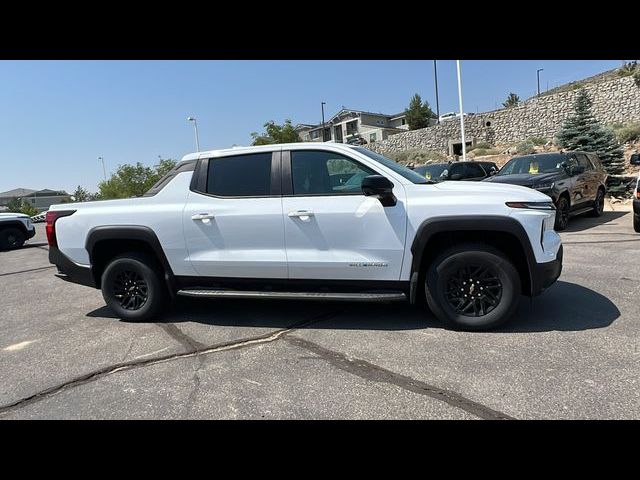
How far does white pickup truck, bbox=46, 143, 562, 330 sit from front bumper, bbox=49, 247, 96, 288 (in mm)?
15

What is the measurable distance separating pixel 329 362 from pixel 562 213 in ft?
26.1

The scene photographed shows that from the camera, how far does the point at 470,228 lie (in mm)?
3686

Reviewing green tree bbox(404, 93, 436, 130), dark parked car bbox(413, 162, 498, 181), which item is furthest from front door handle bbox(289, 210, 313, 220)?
green tree bbox(404, 93, 436, 130)

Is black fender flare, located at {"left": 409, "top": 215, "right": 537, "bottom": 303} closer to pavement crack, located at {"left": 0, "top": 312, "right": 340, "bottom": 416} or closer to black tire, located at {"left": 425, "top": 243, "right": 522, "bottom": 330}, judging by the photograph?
black tire, located at {"left": 425, "top": 243, "right": 522, "bottom": 330}

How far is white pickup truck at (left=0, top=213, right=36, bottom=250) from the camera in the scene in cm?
1439

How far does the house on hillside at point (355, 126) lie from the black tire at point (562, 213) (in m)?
60.0

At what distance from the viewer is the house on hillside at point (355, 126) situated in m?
69.5

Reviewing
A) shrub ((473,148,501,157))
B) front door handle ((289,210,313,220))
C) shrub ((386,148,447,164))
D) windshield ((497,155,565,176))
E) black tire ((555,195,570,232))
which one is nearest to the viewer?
front door handle ((289,210,313,220))

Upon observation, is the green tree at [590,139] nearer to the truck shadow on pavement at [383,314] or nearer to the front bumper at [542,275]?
the truck shadow on pavement at [383,314]

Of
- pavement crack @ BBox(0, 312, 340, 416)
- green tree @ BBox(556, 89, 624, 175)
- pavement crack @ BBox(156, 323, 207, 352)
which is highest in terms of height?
green tree @ BBox(556, 89, 624, 175)

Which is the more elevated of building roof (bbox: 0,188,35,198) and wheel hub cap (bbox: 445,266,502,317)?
building roof (bbox: 0,188,35,198)

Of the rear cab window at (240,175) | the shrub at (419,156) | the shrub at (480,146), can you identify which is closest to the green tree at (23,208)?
the shrub at (419,156)

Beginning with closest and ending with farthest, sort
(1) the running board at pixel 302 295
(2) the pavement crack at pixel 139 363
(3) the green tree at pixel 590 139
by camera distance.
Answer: (2) the pavement crack at pixel 139 363 → (1) the running board at pixel 302 295 → (3) the green tree at pixel 590 139
